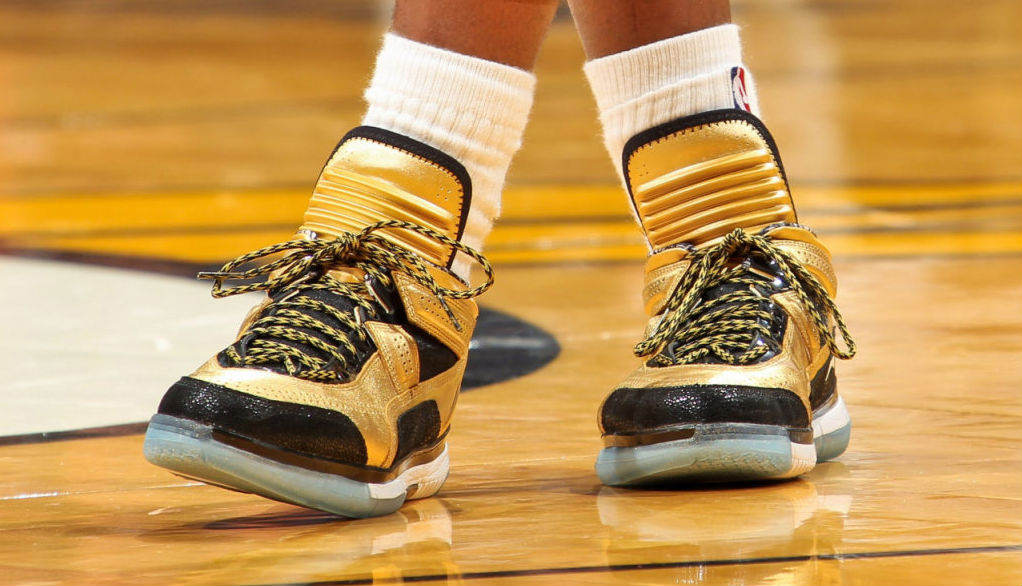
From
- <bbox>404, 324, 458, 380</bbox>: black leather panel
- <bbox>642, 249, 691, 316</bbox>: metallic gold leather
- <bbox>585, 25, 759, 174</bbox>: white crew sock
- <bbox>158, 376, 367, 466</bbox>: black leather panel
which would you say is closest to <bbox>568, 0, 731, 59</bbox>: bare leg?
<bbox>585, 25, 759, 174</bbox>: white crew sock

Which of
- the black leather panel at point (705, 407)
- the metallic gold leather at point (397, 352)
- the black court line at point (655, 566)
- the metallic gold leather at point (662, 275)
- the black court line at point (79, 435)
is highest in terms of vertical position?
the metallic gold leather at point (662, 275)

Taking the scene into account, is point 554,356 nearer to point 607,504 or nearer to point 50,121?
point 607,504

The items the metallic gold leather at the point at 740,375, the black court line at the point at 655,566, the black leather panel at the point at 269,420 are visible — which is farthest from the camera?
the metallic gold leather at the point at 740,375

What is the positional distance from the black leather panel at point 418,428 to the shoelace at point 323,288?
0.05 m

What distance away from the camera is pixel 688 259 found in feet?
4.09

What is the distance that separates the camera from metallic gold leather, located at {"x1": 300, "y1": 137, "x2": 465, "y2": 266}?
1190 mm

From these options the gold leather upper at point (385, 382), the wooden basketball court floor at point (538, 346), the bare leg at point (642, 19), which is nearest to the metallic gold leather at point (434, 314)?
the gold leather upper at point (385, 382)

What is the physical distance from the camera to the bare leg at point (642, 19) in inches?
49.5

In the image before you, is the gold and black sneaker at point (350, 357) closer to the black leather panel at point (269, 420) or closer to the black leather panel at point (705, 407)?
the black leather panel at point (269, 420)

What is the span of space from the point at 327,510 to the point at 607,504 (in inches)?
7.0

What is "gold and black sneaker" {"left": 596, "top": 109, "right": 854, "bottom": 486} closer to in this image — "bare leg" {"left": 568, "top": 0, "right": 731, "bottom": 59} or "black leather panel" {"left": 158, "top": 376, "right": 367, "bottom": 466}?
"bare leg" {"left": 568, "top": 0, "right": 731, "bottom": 59}

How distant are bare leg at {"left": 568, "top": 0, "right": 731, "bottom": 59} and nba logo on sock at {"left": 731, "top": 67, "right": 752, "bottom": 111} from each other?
1.5 inches

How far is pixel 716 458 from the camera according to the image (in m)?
1.11

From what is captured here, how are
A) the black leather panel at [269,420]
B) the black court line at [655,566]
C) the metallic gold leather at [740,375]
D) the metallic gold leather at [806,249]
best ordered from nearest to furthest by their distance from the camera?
the black court line at [655,566] < the black leather panel at [269,420] < the metallic gold leather at [740,375] < the metallic gold leather at [806,249]
